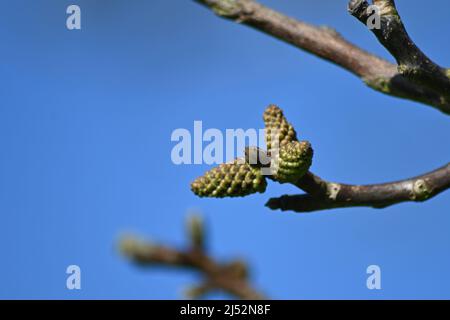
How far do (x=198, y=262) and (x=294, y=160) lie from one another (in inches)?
34.2

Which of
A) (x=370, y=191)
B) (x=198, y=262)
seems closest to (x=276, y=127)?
(x=370, y=191)

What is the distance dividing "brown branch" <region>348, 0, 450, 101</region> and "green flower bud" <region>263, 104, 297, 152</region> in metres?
0.29

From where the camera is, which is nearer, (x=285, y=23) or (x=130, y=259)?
(x=130, y=259)

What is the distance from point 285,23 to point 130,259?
1.02m

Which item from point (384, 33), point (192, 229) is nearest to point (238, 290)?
point (192, 229)

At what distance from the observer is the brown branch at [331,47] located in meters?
1.35

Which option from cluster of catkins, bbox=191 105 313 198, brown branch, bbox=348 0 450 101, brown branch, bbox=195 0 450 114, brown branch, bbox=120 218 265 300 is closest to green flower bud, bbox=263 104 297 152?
cluster of catkins, bbox=191 105 313 198

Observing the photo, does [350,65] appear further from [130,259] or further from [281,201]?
[130,259]

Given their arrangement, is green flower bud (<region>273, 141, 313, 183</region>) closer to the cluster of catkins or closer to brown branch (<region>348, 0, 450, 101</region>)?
the cluster of catkins

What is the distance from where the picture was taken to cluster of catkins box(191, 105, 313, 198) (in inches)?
53.6

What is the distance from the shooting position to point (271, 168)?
1.41 m

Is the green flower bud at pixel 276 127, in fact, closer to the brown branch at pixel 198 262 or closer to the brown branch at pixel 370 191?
the brown branch at pixel 370 191

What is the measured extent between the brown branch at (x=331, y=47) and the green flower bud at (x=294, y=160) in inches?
9.5

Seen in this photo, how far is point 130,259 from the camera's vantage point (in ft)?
1.56
